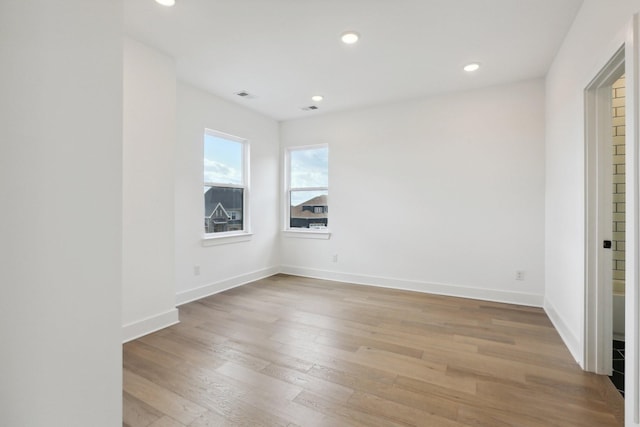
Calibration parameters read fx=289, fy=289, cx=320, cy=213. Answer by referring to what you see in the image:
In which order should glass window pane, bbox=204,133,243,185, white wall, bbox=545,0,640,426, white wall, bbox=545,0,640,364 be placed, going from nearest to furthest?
white wall, bbox=545,0,640,426 < white wall, bbox=545,0,640,364 < glass window pane, bbox=204,133,243,185

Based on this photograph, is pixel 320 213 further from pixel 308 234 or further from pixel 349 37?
pixel 349 37

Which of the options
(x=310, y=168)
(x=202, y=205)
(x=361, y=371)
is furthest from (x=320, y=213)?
(x=361, y=371)

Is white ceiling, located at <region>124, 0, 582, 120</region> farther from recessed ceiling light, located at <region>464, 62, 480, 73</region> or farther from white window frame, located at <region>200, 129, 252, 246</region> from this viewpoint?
white window frame, located at <region>200, 129, 252, 246</region>

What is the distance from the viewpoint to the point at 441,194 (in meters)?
3.93

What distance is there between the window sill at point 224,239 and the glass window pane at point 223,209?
136 mm

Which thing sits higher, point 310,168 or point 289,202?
point 310,168

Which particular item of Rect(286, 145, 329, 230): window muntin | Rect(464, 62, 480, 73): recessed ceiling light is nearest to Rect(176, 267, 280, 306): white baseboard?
Rect(286, 145, 329, 230): window muntin

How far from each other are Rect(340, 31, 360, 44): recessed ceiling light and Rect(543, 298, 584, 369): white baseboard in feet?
9.94

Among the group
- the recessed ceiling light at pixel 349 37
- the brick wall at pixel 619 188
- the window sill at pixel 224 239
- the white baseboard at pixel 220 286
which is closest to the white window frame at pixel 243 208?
the window sill at pixel 224 239

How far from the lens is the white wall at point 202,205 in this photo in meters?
3.52

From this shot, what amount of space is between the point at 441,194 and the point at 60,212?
153 inches

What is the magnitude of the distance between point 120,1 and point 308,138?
3900 millimetres

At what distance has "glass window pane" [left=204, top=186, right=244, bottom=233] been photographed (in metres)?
3.98

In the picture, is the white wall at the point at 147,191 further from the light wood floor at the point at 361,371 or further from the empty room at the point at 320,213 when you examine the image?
the light wood floor at the point at 361,371
